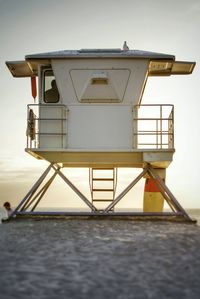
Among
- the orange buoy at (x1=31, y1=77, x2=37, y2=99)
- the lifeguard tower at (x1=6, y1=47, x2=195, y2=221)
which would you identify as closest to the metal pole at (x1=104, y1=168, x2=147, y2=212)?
the lifeguard tower at (x1=6, y1=47, x2=195, y2=221)

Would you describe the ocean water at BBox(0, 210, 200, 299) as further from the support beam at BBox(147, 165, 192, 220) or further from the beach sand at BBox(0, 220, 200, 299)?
the support beam at BBox(147, 165, 192, 220)

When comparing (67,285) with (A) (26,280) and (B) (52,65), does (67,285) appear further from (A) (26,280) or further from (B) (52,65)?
(B) (52,65)

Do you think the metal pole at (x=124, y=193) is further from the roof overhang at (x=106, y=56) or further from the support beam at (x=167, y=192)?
the roof overhang at (x=106, y=56)

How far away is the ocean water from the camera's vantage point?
15.2ft

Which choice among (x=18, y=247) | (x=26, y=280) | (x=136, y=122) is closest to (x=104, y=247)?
(x=18, y=247)

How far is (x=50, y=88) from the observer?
1491 cm

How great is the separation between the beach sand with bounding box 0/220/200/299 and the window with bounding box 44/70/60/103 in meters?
5.90

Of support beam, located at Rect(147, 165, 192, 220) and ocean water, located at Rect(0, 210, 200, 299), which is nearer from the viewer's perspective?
ocean water, located at Rect(0, 210, 200, 299)

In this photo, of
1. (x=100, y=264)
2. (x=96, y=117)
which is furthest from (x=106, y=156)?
(x=100, y=264)

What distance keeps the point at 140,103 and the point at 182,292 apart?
36.0ft

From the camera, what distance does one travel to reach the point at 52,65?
14.5 meters

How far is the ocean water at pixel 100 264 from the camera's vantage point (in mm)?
4645

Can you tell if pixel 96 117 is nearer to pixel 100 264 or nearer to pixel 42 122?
pixel 42 122

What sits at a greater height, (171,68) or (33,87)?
(171,68)
